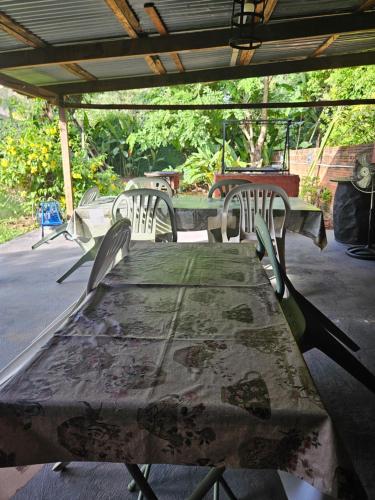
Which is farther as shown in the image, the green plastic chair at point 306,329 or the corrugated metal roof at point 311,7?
the corrugated metal roof at point 311,7

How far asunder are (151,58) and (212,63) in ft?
3.32

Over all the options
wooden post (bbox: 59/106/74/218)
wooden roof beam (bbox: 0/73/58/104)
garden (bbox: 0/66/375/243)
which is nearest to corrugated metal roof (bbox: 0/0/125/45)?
wooden roof beam (bbox: 0/73/58/104)

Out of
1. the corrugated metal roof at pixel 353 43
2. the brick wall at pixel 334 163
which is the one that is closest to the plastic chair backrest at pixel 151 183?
the corrugated metal roof at pixel 353 43

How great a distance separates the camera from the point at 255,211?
3.45m

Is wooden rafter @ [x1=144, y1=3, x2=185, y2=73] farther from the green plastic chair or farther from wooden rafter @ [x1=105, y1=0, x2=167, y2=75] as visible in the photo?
the green plastic chair

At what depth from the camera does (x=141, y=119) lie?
11094mm

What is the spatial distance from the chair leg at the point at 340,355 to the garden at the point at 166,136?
4.98 metres

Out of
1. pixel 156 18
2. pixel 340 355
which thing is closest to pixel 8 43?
pixel 156 18

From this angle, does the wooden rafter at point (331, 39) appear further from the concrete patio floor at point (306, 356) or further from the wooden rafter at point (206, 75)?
the concrete patio floor at point (306, 356)

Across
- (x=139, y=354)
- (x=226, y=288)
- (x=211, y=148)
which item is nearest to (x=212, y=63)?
(x=226, y=288)

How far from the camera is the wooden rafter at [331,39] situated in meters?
3.22

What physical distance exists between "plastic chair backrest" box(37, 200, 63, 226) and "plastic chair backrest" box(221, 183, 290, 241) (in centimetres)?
311

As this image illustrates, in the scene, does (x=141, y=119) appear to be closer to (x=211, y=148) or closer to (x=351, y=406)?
(x=211, y=148)

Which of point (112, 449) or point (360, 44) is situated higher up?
point (360, 44)
